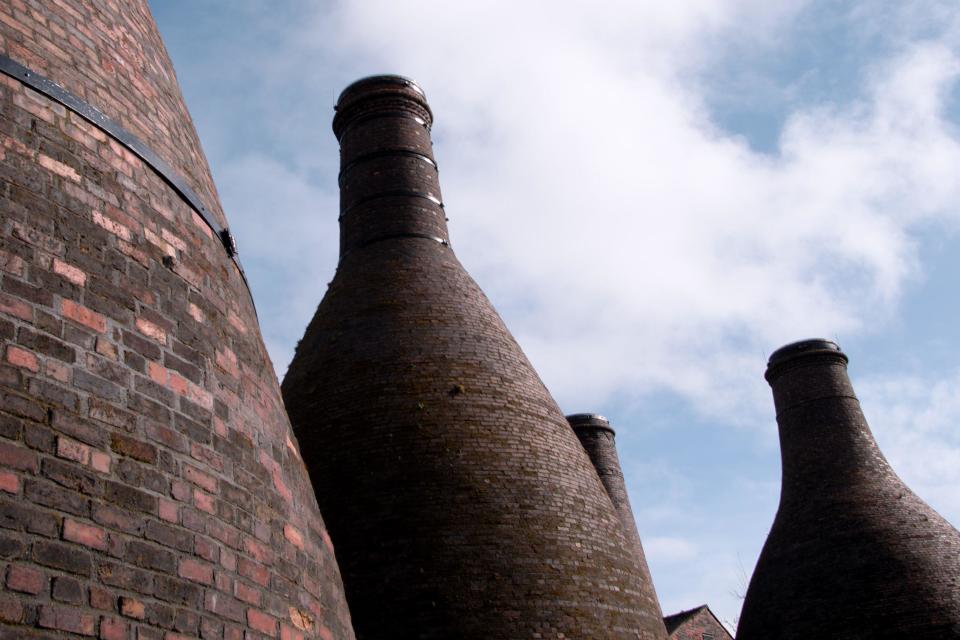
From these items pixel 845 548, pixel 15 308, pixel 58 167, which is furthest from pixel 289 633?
pixel 845 548

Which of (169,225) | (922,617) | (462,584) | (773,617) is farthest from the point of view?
(773,617)

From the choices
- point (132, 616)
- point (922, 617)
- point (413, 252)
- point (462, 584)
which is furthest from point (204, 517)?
point (922, 617)

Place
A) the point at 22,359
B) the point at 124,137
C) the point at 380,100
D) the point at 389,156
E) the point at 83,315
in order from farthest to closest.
→ 1. the point at 380,100
2. the point at 389,156
3. the point at 124,137
4. the point at 83,315
5. the point at 22,359

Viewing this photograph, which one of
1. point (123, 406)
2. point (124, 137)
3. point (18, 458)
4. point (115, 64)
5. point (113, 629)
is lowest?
point (113, 629)

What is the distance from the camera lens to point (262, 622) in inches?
107

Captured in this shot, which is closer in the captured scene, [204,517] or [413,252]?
[204,517]

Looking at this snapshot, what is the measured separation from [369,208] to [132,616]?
32.0 feet

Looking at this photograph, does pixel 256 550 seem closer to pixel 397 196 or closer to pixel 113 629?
pixel 113 629

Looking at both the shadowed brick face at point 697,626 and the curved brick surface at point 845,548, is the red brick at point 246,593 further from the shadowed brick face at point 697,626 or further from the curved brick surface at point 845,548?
the shadowed brick face at point 697,626

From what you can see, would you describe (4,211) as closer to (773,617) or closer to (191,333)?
(191,333)

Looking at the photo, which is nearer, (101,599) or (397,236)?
(101,599)

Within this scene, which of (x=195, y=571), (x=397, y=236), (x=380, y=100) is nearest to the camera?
(x=195, y=571)

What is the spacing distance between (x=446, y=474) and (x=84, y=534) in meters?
6.04

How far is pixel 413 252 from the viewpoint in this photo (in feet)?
36.1
